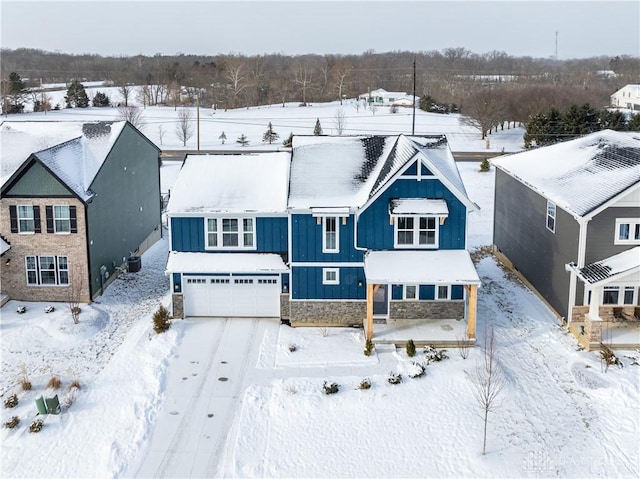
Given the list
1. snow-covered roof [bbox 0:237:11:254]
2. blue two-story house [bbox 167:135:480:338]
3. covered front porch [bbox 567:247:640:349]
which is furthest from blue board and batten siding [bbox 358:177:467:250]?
snow-covered roof [bbox 0:237:11:254]

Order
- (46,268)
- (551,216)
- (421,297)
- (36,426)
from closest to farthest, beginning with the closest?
1. (36,426)
2. (421,297)
3. (551,216)
4. (46,268)

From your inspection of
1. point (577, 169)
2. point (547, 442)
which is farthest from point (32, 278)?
point (577, 169)

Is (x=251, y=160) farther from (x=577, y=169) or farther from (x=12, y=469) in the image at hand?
(x=12, y=469)

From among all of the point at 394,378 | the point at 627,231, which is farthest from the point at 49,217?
the point at 627,231

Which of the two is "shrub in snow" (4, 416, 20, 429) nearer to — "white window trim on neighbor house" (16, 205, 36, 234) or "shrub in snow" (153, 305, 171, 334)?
"shrub in snow" (153, 305, 171, 334)

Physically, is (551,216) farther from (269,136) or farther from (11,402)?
(269,136)

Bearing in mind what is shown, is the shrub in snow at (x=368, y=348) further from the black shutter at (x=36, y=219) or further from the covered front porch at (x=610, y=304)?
the black shutter at (x=36, y=219)
